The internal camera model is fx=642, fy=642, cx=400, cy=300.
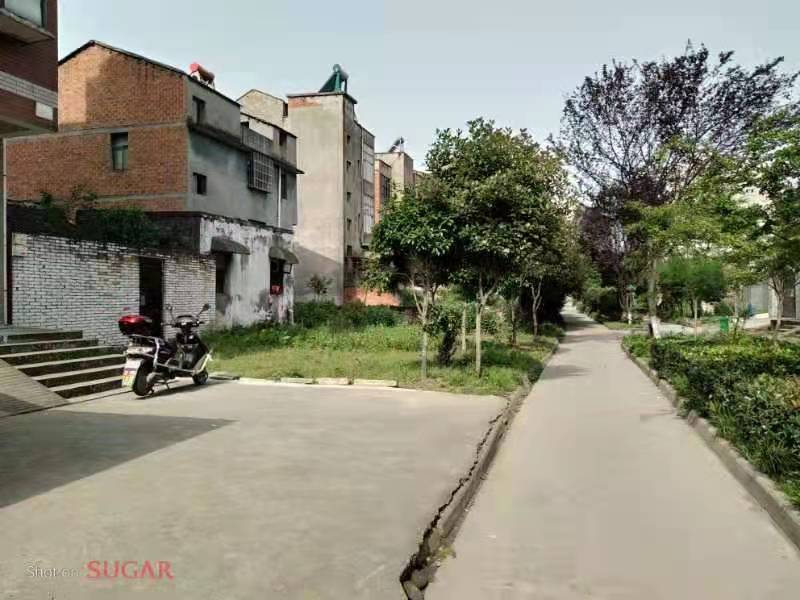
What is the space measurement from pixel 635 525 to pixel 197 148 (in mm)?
19844

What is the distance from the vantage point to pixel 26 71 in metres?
11.2

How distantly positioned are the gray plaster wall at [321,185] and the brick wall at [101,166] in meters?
15.2

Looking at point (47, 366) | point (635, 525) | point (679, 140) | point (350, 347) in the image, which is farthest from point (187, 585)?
point (350, 347)

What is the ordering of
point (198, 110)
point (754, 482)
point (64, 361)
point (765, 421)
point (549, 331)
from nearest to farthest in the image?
point (754, 482) → point (765, 421) → point (64, 361) → point (198, 110) → point (549, 331)

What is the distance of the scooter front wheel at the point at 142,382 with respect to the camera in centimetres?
965

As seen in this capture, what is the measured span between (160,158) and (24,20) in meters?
10.9

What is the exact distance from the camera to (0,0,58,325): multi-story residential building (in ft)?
34.9

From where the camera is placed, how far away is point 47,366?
9.91 meters

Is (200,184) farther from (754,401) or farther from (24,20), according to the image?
(754,401)

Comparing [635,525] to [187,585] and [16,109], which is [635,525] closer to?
[187,585]

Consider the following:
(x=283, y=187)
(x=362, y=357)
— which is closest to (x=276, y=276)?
(x=283, y=187)

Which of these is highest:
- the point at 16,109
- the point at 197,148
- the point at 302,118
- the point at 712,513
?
the point at 302,118

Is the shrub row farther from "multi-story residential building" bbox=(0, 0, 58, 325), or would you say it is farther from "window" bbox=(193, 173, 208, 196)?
"window" bbox=(193, 173, 208, 196)

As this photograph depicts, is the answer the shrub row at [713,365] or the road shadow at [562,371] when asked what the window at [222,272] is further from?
the shrub row at [713,365]
